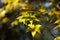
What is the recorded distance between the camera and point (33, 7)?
1.36m

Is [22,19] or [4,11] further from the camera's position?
[4,11]

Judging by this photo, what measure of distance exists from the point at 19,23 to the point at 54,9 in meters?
0.32

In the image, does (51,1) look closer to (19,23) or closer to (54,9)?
(54,9)

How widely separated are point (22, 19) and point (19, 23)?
4.9 inches

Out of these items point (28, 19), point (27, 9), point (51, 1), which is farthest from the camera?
point (51, 1)

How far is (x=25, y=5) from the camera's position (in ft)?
4.32

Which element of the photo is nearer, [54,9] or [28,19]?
[28,19]

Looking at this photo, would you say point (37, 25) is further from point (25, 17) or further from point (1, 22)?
point (1, 22)

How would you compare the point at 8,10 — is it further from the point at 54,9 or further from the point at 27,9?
the point at 54,9

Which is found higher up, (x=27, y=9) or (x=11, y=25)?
(x=27, y=9)

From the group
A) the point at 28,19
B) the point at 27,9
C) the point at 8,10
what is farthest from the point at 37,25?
the point at 8,10

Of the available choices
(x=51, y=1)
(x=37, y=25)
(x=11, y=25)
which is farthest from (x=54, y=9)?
(x=11, y=25)

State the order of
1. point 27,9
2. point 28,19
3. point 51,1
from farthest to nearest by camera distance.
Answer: point 51,1, point 27,9, point 28,19

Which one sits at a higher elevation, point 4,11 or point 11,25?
point 4,11
